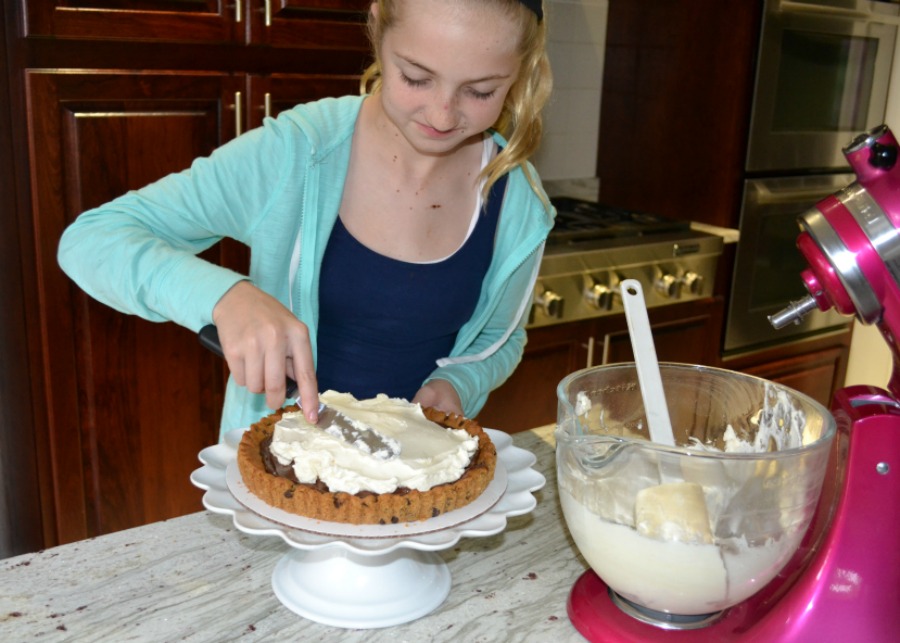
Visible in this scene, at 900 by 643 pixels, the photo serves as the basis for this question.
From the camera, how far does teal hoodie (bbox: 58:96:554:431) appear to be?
111 centimetres

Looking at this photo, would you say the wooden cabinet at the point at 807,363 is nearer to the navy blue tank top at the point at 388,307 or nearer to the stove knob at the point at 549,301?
the stove knob at the point at 549,301

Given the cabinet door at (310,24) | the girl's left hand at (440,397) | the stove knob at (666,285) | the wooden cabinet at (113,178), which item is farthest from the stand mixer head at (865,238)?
the stove knob at (666,285)

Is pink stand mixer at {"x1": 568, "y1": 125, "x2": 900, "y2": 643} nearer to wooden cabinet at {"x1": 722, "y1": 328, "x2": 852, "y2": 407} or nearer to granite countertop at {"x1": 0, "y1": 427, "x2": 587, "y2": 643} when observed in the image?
granite countertop at {"x1": 0, "y1": 427, "x2": 587, "y2": 643}

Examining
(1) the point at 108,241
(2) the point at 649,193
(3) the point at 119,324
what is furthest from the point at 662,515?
(2) the point at 649,193

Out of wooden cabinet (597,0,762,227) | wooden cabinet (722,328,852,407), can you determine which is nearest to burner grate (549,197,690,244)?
wooden cabinet (597,0,762,227)

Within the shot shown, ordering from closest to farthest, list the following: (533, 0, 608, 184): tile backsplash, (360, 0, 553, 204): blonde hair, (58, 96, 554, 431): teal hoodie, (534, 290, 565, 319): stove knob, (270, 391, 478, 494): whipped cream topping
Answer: (270, 391, 478, 494): whipped cream topping < (58, 96, 554, 431): teal hoodie < (360, 0, 553, 204): blonde hair < (534, 290, 565, 319): stove knob < (533, 0, 608, 184): tile backsplash

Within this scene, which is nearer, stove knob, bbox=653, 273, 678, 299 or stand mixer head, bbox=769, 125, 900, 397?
Answer: stand mixer head, bbox=769, 125, 900, 397

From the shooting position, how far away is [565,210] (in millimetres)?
3016

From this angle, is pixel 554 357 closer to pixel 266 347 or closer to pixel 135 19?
pixel 135 19

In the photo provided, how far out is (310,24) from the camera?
2.12 meters

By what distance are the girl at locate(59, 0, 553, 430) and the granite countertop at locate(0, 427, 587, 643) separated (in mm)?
195

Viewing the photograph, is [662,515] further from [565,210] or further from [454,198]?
[565,210]

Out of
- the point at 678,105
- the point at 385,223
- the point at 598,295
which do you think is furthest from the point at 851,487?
the point at 678,105

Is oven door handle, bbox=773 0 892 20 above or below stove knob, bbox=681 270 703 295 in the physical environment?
above
